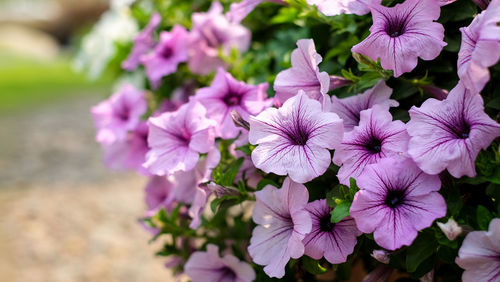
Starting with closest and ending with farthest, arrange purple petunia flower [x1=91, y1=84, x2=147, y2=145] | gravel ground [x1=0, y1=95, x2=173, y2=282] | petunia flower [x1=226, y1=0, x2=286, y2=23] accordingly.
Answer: petunia flower [x1=226, y1=0, x2=286, y2=23] < purple petunia flower [x1=91, y1=84, x2=147, y2=145] < gravel ground [x1=0, y1=95, x2=173, y2=282]

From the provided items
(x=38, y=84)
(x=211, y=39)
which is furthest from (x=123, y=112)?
(x=38, y=84)

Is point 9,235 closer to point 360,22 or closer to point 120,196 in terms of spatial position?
point 120,196

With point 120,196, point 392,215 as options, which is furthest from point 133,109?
point 120,196

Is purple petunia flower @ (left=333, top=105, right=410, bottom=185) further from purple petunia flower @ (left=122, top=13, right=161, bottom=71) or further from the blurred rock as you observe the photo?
the blurred rock

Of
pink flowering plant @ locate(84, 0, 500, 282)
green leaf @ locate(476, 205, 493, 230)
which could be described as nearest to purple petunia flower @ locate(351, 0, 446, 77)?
pink flowering plant @ locate(84, 0, 500, 282)

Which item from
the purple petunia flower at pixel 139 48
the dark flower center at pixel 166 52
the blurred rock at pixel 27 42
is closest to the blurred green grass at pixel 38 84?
the blurred rock at pixel 27 42

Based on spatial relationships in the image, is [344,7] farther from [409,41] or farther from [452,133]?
[452,133]

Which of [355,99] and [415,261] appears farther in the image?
[355,99]
